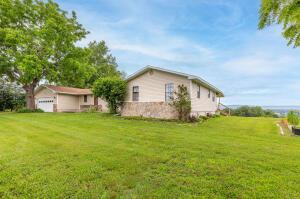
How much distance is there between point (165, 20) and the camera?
17172mm

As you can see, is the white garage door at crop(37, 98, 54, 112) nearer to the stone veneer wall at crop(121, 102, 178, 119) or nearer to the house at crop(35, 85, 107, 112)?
the house at crop(35, 85, 107, 112)

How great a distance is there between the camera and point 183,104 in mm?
12938

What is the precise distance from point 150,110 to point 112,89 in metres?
3.90

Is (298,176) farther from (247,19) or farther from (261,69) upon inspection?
(261,69)

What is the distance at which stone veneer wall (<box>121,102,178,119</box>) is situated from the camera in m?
14.2

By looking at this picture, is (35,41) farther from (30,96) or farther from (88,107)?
(88,107)

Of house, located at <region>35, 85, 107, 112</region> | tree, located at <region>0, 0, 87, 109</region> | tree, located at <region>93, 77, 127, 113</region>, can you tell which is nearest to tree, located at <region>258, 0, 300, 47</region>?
tree, located at <region>93, 77, 127, 113</region>

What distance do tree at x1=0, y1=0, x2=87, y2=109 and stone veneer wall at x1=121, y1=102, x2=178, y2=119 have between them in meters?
10.4

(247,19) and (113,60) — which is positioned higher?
(113,60)

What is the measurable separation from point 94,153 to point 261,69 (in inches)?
811

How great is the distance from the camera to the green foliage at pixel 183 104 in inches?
511

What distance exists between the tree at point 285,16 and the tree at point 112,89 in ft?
44.3

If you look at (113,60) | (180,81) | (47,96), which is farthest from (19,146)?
(113,60)

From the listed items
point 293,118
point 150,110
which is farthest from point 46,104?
Result: point 293,118
